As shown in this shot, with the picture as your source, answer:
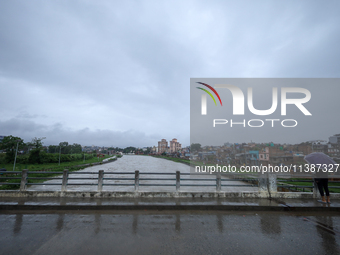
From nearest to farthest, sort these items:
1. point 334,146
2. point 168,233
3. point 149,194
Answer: point 168,233 < point 149,194 < point 334,146

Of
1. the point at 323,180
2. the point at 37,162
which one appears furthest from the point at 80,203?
the point at 37,162

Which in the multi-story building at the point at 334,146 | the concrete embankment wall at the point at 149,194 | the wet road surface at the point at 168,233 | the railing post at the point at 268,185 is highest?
the multi-story building at the point at 334,146

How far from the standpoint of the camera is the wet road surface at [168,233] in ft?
13.3

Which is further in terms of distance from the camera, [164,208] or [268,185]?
[268,185]

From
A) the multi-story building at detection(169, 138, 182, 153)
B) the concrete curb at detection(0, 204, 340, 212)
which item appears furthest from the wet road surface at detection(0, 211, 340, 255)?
the multi-story building at detection(169, 138, 182, 153)

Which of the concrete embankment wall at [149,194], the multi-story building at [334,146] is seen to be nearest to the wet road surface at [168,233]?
the concrete embankment wall at [149,194]

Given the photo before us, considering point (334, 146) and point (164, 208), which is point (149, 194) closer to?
point (164, 208)

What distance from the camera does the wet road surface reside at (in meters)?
4.06

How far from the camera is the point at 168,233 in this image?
480 cm

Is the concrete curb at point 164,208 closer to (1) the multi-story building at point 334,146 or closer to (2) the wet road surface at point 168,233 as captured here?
(2) the wet road surface at point 168,233

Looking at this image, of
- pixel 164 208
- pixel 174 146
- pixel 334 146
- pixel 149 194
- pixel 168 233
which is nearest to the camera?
pixel 168 233

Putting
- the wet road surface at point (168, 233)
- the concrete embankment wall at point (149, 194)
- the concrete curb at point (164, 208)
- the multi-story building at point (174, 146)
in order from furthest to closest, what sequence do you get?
1. the multi-story building at point (174, 146)
2. the concrete embankment wall at point (149, 194)
3. the concrete curb at point (164, 208)
4. the wet road surface at point (168, 233)

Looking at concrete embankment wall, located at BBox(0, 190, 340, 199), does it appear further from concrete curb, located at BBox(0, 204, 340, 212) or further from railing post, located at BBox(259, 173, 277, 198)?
concrete curb, located at BBox(0, 204, 340, 212)

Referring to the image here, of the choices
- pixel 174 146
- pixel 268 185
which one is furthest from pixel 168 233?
pixel 174 146
